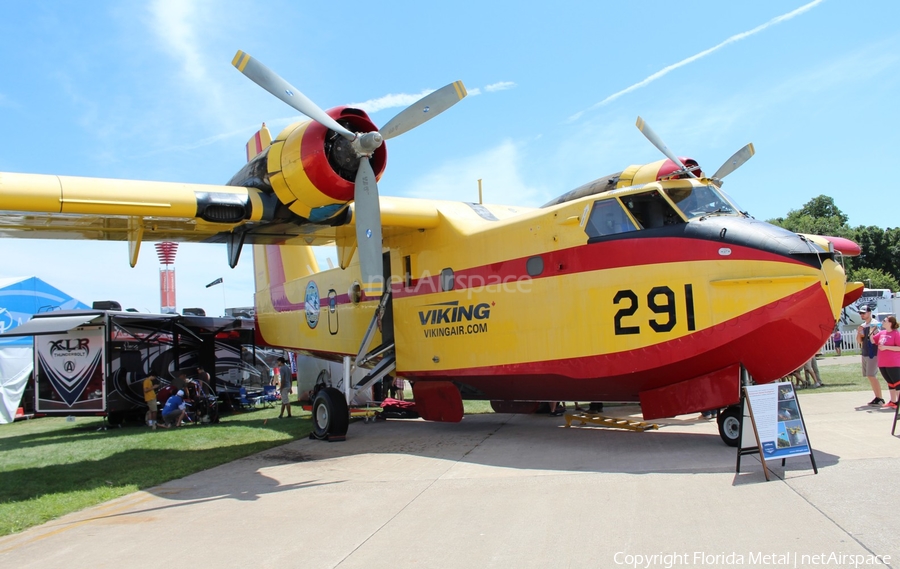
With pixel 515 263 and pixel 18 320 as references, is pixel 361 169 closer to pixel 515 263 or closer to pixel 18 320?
pixel 515 263

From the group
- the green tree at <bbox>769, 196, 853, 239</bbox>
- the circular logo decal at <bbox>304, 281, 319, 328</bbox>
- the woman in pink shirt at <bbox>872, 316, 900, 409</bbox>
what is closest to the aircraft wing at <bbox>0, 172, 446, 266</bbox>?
the circular logo decal at <bbox>304, 281, 319, 328</bbox>

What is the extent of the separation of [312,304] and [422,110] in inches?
253

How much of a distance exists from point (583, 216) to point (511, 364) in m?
2.58

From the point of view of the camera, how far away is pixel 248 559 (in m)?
4.95

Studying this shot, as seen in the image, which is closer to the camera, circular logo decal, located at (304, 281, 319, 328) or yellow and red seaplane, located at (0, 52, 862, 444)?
yellow and red seaplane, located at (0, 52, 862, 444)

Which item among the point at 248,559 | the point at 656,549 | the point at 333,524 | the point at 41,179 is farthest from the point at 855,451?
the point at 41,179

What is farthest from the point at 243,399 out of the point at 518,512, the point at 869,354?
the point at 869,354

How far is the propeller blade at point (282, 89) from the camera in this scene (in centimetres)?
940

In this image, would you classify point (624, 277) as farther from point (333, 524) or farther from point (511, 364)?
point (333, 524)

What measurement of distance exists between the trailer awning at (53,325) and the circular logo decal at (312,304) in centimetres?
478

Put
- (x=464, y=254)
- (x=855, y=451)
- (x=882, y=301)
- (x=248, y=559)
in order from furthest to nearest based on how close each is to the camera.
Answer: (x=882, y=301)
(x=464, y=254)
(x=855, y=451)
(x=248, y=559)

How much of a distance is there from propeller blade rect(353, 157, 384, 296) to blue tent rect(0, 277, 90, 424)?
14.6 m

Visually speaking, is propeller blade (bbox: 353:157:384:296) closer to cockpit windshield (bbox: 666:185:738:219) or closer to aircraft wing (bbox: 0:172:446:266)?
aircraft wing (bbox: 0:172:446:266)

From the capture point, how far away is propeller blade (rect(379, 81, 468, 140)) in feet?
34.2
